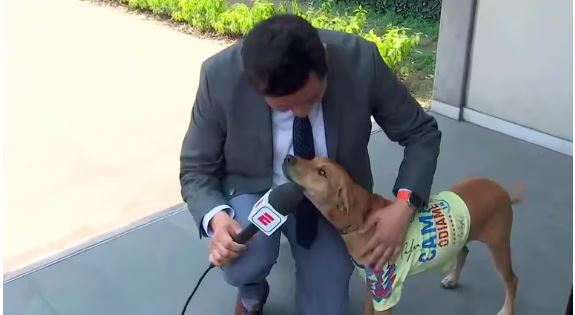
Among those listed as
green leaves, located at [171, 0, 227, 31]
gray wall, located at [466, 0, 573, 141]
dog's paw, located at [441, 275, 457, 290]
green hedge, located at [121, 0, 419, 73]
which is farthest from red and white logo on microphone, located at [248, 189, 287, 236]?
green leaves, located at [171, 0, 227, 31]

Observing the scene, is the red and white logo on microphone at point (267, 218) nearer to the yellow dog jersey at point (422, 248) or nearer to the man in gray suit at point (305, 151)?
the man in gray suit at point (305, 151)

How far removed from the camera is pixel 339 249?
2078 mm

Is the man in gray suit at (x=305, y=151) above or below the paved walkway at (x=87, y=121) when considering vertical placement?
above

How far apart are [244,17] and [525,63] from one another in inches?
107

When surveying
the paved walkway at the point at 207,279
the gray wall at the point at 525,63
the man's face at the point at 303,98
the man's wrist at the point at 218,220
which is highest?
the man's face at the point at 303,98

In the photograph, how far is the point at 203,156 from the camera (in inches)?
80.0

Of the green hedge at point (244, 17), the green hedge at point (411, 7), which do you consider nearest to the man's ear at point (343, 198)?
the green hedge at point (244, 17)

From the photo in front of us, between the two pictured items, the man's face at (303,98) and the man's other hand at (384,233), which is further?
the man's other hand at (384,233)

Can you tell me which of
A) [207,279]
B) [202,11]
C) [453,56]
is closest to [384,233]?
[207,279]

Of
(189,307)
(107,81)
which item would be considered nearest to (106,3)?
(107,81)

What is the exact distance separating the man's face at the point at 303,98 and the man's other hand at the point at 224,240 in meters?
0.36

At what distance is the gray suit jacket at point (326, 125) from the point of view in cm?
191

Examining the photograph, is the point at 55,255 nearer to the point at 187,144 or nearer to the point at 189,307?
the point at 189,307

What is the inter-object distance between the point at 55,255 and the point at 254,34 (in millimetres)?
1567
